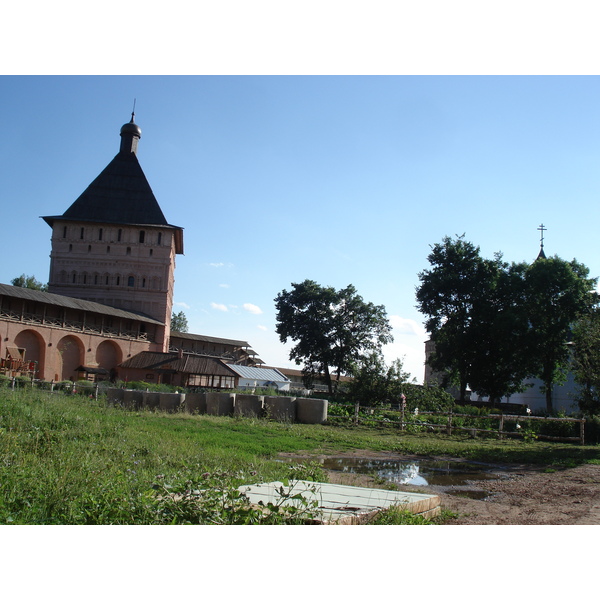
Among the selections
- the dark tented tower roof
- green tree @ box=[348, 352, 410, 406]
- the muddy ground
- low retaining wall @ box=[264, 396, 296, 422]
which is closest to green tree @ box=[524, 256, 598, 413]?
green tree @ box=[348, 352, 410, 406]

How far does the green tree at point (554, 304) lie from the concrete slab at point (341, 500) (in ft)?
106

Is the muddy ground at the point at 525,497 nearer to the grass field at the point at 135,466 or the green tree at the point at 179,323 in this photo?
the grass field at the point at 135,466

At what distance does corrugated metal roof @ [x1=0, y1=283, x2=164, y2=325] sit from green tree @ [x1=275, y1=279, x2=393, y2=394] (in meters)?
12.8

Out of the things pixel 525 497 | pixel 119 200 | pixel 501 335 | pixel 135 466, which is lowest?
pixel 525 497

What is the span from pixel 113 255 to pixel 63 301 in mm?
14638

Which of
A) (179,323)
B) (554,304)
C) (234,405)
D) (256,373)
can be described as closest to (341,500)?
(234,405)

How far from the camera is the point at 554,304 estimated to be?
3597 cm

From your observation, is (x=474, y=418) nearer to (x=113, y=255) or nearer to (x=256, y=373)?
(x=256, y=373)

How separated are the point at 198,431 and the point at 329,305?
4295 cm

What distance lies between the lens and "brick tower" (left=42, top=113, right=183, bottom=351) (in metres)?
57.1

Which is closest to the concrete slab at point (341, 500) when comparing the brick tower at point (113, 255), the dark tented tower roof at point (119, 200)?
the brick tower at point (113, 255)

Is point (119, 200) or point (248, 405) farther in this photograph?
point (119, 200)

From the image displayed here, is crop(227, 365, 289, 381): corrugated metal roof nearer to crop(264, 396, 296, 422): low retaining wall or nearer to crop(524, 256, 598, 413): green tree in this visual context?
crop(524, 256, 598, 413): green tree
